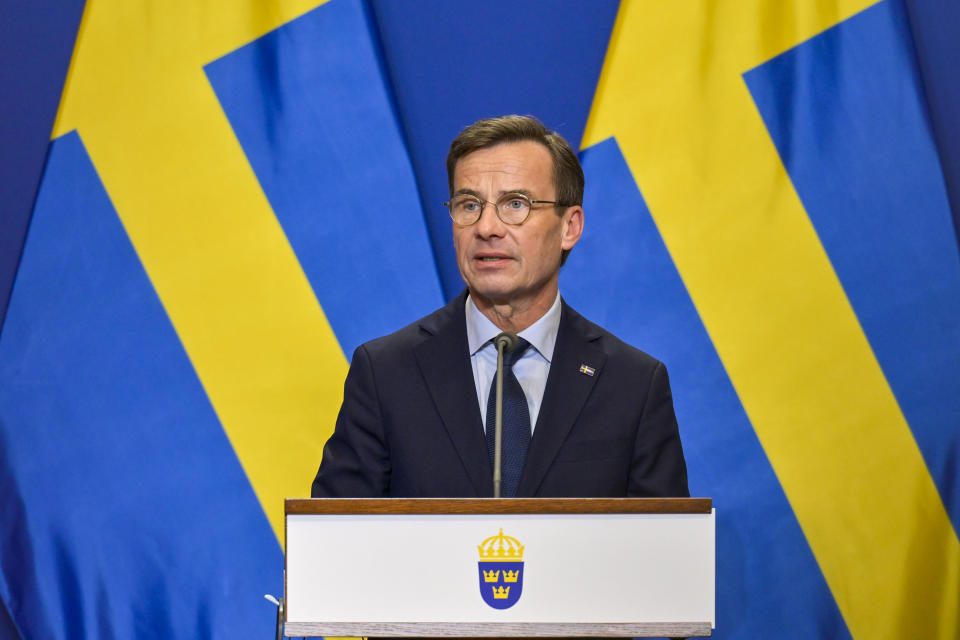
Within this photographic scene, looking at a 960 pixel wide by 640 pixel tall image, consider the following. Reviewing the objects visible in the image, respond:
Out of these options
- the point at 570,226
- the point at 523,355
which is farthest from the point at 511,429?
the point at 570,226

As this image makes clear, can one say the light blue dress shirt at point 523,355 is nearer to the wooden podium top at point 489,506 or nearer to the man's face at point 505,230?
the man's face at point 505,230

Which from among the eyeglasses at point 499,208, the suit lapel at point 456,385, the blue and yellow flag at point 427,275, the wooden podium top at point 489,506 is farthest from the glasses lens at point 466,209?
the blue and yellow flag at point 427,275

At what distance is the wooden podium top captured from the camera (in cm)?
111

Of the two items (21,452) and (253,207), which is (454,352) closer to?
(253,207)

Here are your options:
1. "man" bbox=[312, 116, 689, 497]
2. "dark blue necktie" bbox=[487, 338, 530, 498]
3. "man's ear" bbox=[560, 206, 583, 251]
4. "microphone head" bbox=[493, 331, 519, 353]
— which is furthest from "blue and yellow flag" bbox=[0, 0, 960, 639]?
"microphone head" bbox=[493, 331, 519, 353]

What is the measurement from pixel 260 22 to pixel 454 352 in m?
1.36

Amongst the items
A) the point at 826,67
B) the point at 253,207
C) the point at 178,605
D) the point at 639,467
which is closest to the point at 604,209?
the point at 826,67

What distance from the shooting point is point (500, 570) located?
43.7 inches

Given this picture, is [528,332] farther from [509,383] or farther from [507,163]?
[507,163]

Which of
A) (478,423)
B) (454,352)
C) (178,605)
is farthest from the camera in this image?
(178,605)

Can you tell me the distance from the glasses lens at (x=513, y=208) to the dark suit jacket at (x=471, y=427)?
8.0 inches

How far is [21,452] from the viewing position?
2.55 meters

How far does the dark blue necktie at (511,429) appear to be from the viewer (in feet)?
5.29

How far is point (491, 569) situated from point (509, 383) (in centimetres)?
58
